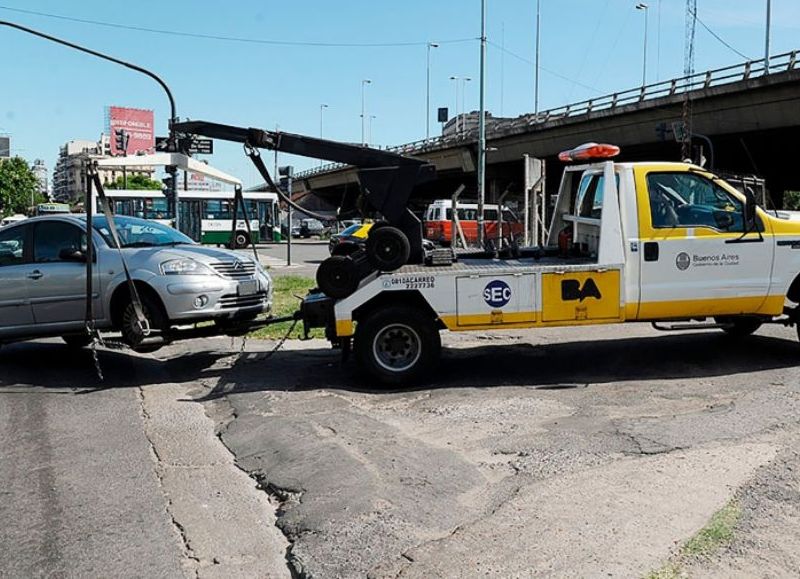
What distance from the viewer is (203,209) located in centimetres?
4269

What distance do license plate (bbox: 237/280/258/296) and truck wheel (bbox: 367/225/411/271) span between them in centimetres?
201

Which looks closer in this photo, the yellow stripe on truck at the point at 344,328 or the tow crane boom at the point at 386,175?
the yellow stripe on truck at the point at 344,328

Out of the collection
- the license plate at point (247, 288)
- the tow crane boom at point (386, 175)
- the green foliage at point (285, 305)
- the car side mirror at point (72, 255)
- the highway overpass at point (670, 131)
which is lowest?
the green foliage at point (285, 305)

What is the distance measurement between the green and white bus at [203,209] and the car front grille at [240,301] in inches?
1184

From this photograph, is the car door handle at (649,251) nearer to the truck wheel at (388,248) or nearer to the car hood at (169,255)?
the truck wheel at (388,248)

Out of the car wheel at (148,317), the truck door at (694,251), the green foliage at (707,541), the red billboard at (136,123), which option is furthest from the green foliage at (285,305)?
the red billboard at (136,123)

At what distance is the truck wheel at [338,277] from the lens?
7859mm

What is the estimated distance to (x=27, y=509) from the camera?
500 centimetres

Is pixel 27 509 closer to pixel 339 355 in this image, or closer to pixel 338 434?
pixel 338 434

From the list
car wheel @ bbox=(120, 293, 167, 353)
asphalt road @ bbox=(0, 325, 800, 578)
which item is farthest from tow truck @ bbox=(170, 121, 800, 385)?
car wheel @ bbox=(120, 293, 167, 353)

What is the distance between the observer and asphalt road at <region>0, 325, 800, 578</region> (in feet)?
13.7

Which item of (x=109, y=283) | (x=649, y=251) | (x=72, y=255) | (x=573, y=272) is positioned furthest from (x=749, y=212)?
(x=72, y=255)

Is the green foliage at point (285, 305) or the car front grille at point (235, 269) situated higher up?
the car front grille at point (235, 269)

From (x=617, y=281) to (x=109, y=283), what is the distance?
5562mm
